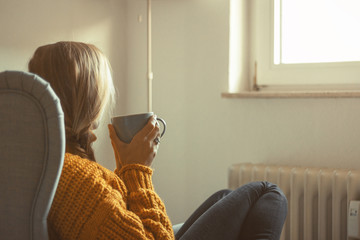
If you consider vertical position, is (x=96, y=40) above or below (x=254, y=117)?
above

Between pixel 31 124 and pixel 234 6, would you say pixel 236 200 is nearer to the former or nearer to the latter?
pixel 31 124

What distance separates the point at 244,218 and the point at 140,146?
355 millimetres

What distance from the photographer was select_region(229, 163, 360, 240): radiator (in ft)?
6.50

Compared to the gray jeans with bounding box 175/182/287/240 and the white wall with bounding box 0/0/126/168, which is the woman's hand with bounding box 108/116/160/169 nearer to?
the gray jeans with bounding box 175/182/287/240

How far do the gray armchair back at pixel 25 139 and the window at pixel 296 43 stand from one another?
1.75 meters

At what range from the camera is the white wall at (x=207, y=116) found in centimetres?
217

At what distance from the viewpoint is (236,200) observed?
1243mm

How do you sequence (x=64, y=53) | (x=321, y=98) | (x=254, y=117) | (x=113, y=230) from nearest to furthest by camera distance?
1. (x=113, y=230)
2. (x=64, y=53)
3. (x=321, y=98)
4. (x=254, y=117)

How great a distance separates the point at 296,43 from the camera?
2377 millimetres

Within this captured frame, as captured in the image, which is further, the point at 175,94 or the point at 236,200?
the point at 175,94

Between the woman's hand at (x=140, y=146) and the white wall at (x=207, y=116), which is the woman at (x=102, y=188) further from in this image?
the white wall at (x=207, y=116)

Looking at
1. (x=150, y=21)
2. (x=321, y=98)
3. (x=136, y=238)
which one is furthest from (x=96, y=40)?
(x=136, y=238)

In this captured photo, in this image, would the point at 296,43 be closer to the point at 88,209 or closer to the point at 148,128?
the point at 148,128

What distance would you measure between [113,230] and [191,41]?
1.73m
